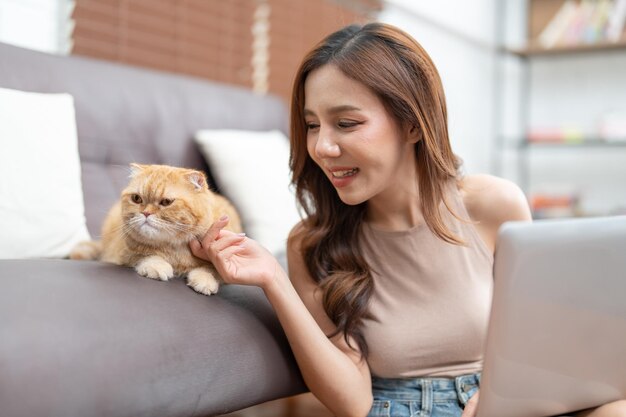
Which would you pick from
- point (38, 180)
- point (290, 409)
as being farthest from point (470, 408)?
point (290, 409)

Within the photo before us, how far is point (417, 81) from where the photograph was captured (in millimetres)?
1241

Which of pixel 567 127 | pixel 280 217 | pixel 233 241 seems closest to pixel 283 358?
pixel 233 241

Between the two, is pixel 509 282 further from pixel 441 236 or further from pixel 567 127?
pixel 567 127

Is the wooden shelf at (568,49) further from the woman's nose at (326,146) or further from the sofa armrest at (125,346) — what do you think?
the sofa armrest at (125,346)

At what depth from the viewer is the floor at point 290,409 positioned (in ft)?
6.95

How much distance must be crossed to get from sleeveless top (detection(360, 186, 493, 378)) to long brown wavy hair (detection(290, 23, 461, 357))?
0.03 m

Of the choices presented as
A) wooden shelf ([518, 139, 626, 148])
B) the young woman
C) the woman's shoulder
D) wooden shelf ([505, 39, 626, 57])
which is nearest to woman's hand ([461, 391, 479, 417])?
the young woman

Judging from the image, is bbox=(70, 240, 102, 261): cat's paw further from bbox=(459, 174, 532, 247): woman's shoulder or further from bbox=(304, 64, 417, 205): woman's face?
bbox=(459, 174, 532, 247): woman's shoulder

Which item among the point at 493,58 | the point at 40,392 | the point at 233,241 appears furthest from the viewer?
the point at 493,58

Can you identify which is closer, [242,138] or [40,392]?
[40,392]

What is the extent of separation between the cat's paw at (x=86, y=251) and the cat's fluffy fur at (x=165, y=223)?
22 centimetres

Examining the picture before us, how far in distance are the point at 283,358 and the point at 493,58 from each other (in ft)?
13.9

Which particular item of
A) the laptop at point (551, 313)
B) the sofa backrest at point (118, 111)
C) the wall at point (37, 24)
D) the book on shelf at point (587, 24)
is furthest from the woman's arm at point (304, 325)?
the book on shelf at point (587, 24)

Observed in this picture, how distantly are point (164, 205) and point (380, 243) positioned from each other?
18.4 inches
